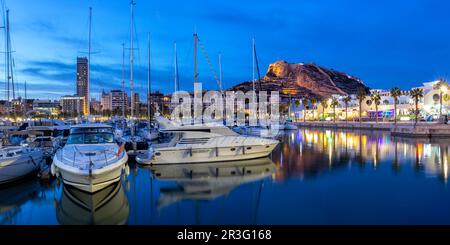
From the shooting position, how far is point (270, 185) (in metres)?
16.9

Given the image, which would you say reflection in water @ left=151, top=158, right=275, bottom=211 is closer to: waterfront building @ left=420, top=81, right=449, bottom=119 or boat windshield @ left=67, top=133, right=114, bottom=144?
boat windshield @ left=67, top=133, right=114, bottom=144

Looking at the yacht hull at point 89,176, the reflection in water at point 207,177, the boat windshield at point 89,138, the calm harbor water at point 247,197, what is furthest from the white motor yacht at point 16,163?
the reflection in water at point 207,177

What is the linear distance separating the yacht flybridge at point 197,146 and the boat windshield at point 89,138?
4718 millimetres

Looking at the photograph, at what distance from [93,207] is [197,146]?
10301 millimetres

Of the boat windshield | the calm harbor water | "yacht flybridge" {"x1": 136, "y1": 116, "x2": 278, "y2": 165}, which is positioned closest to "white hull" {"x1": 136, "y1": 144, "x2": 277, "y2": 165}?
"yacht flybridge" {"x1": 136, "y1": 116, "x2": 278, "y2": 165}

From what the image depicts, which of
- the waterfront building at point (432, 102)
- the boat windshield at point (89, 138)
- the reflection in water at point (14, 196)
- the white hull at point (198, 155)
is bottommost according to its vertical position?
the reflection in water at point (14, 196)

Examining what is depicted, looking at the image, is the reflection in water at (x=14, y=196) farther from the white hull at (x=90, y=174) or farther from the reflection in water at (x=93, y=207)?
the white hull at (x=90, y=174)

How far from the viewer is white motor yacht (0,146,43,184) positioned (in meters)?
16.5

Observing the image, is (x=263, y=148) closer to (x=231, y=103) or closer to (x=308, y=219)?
(x=308, y=219)

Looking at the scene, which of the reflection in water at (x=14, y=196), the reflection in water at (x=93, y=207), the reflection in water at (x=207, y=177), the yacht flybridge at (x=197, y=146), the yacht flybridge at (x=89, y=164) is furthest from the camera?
the yacht flybridge at (x=197, y=146)

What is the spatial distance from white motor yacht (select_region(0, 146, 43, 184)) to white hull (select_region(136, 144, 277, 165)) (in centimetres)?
633

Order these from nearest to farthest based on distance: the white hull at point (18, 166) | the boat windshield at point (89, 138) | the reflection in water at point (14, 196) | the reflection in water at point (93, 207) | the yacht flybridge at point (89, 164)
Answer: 1. the reflection in water at point (93, 207)
2. the reflection in water at point (14, 196)
3. the yacht flybridge at point (89, 164)
4. the white hull at point (18, 166)
5. the boat windshield at point (89, 138)

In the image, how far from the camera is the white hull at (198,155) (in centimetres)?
2233
